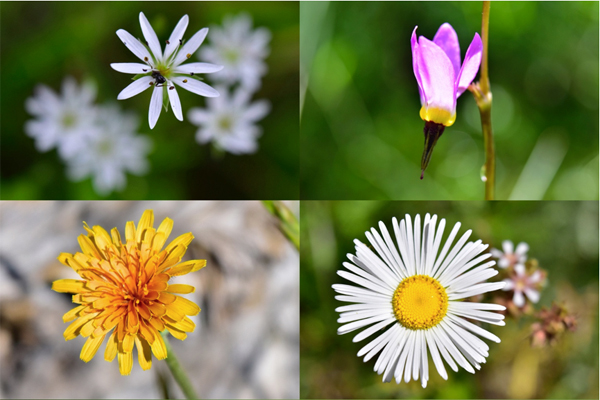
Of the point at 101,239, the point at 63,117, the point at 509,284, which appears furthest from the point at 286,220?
the point at 63,117

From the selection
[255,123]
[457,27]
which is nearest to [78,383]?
[255,123]

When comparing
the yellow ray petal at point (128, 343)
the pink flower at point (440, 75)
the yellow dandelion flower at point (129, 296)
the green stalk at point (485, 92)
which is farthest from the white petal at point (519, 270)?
the yellow ray petal at point (128, 343)

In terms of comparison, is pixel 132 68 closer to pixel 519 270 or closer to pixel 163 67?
pixel 163 67

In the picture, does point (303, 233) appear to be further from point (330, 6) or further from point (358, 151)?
point (330, 6)

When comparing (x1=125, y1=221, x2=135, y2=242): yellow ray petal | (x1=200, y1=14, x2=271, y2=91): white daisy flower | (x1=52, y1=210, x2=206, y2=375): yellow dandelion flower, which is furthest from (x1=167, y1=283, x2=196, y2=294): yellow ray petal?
(x1=200, y1=14, x2=271, y2=91): white daisy flower

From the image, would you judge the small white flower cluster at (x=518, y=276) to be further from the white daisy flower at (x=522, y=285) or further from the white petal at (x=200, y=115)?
the white petal at (x=200, y=115)

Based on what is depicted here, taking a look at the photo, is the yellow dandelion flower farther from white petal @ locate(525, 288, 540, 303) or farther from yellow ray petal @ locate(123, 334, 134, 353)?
white petal @ locate(525, 288, 540, 303)
